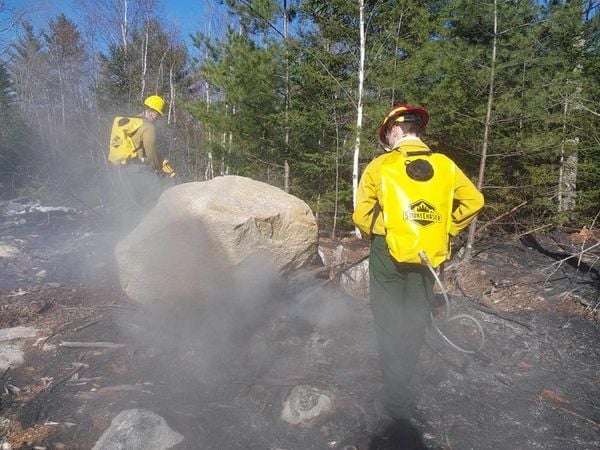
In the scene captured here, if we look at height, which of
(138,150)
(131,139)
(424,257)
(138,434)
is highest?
(131,139)

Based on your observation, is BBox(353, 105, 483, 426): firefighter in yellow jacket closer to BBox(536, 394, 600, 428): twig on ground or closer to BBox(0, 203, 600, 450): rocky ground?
BBox(0, 203, 600, 450): rocky ground

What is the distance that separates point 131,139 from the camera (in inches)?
247

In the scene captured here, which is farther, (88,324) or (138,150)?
(138,150)

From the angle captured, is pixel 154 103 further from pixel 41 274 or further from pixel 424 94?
pixel 424 94

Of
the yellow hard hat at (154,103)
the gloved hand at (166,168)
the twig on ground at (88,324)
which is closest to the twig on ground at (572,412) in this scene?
the twig on ground at (88,324)

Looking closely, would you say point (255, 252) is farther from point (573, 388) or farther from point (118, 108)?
point (118, 108)

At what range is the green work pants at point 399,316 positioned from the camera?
298cm

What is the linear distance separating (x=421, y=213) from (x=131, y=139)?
4940mm

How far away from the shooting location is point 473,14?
22.7 ft

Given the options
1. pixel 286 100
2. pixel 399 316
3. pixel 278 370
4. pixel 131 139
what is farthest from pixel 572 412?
pixel 286 100

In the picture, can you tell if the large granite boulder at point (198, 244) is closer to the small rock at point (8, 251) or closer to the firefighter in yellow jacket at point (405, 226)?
the firefighter in yellow jacket at point (405, 226)

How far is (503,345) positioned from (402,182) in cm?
267

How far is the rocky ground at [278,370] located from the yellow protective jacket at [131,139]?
176 centimetres

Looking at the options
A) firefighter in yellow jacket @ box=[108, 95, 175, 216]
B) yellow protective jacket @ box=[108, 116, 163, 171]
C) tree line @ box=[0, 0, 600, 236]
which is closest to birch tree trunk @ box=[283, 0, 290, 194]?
tree line @ box=[0, 0, 600, 236]
